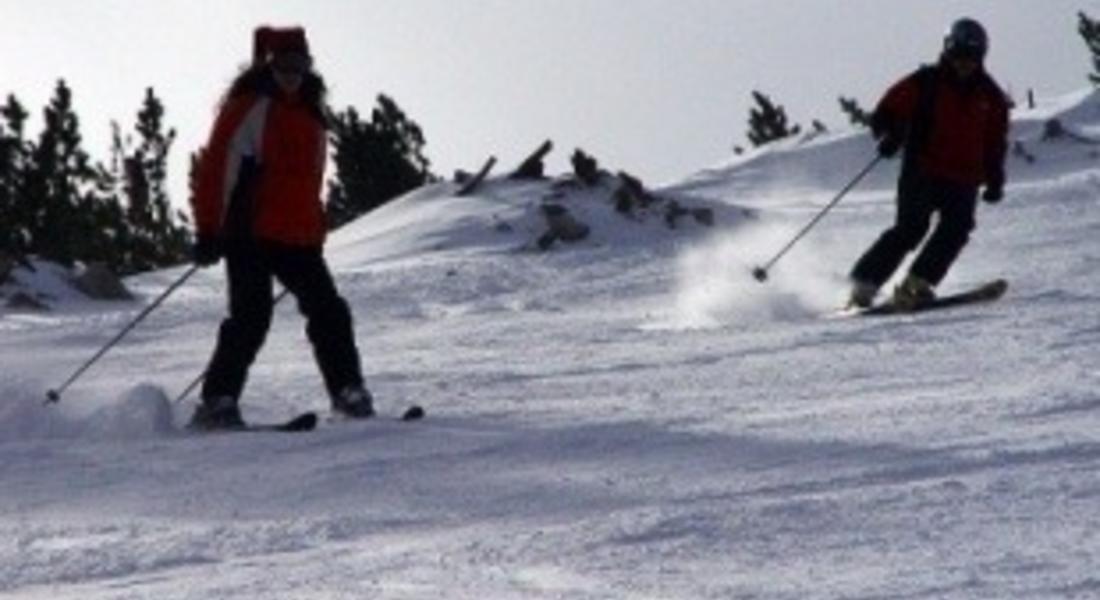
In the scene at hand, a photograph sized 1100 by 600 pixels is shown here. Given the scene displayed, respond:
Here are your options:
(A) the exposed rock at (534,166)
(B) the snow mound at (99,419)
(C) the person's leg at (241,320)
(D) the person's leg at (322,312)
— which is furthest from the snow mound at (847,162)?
(B) the snow mound at (99,419)

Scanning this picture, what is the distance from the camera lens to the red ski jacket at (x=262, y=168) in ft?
27.8

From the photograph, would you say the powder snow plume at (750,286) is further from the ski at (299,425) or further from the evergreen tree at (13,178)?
the evergreen tree at (13,178)

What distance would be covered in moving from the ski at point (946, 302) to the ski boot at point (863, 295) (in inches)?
10.2

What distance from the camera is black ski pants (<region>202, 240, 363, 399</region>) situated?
8648 millimetres

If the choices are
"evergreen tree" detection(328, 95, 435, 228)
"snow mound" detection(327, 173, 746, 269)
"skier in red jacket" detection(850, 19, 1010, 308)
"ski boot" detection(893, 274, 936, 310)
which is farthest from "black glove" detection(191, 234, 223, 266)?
"evergreen tree" detection(328, 95, 435, 228)

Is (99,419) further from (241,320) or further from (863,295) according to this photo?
(863,295)

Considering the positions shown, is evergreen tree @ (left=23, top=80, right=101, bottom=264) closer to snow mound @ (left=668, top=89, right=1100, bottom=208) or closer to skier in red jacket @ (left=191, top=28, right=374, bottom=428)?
snow mound @ (left=668, top=89, right=1100, bottom=208)

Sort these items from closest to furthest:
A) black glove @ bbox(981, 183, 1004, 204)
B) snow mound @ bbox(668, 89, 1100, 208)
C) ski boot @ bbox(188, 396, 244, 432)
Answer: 1. ski boot @ bbox(188, 396, 244, 432)
2. black glove @ bbox(981, 183, 1004, 204)
3. snow mound @ bbox(668, 89, 1100, 208)

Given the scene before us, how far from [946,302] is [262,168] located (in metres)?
4.01

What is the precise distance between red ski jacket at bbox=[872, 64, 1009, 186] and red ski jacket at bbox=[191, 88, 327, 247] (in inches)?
158

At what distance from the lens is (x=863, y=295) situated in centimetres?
1180

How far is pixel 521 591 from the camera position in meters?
4.64

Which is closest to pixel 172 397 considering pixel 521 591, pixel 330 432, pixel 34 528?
pixel 330 432

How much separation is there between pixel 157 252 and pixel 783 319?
663 inches
